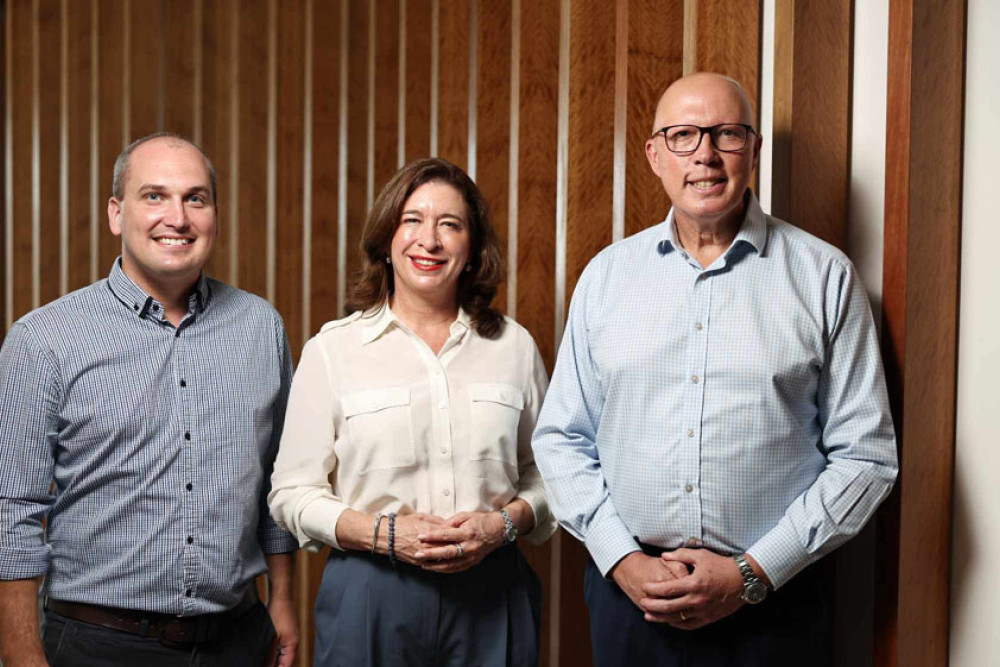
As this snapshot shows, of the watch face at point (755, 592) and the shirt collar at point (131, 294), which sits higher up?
the shirt collar at point (131, 294)

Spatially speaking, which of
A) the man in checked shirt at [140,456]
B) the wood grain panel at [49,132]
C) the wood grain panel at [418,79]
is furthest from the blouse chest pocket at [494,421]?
the wood grain panel at [49,132]

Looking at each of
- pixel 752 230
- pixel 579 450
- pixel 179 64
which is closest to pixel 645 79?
pixel 752 230

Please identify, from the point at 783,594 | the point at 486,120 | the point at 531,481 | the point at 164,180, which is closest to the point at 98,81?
the point at 486,120

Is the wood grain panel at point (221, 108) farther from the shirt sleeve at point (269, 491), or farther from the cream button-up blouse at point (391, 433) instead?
the cream button-up blouse at point (391, 433)

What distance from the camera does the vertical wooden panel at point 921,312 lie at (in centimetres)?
203

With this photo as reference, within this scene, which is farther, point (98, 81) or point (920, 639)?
point (98, 81)

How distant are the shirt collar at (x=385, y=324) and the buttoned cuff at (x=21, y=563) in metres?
0.80

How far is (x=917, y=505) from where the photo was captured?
6.75ft

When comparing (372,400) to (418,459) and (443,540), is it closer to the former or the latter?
(418,459)

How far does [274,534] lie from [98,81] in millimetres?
2972

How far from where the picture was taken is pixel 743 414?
1881 mm

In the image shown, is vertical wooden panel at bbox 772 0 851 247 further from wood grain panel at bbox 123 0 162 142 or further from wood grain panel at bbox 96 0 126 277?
wood grain panel at bbox 96 0 126 277

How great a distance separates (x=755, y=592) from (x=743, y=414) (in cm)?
34

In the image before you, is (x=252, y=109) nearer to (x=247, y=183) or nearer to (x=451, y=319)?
(x=247, y=183)
